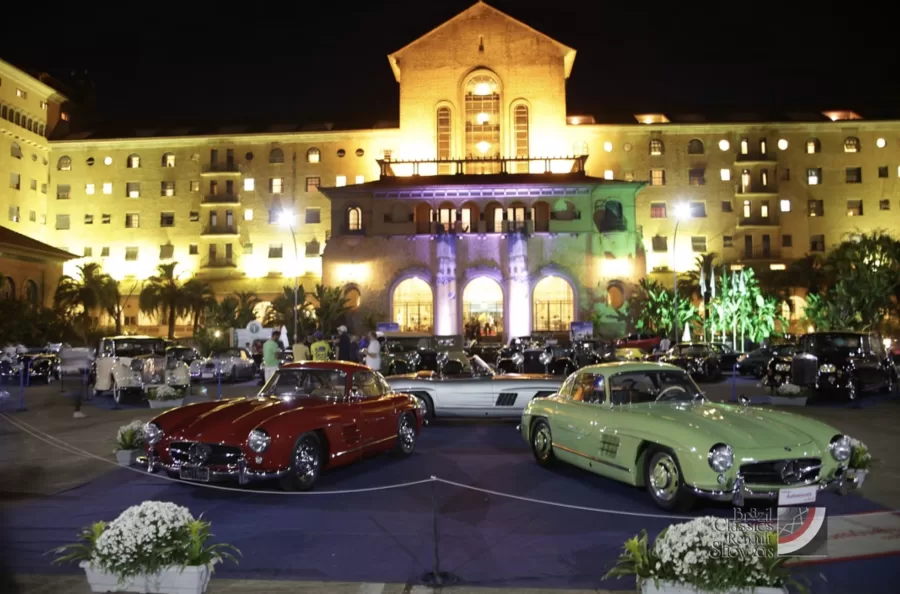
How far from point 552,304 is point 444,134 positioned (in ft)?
55.8

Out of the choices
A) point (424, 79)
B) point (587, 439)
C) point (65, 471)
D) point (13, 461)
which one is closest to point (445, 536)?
point (587, 439)

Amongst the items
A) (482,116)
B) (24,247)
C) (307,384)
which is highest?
(482,116)

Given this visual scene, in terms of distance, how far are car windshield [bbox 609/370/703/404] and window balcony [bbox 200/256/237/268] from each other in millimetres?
56533

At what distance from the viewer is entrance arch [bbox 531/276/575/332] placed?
47.8 m

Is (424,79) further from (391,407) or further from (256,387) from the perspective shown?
(391,407)

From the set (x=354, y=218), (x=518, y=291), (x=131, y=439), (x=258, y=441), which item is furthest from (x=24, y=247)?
(x=258, y=441)

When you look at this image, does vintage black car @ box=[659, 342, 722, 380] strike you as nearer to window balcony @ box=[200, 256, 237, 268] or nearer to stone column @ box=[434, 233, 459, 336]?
stone column @ box=[434, 233, 459, 336]

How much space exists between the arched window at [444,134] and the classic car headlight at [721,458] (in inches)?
1991

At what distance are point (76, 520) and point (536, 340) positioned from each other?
27.0m

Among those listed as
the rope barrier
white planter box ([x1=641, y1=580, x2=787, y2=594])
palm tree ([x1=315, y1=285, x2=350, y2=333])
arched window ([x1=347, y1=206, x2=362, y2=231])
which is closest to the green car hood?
the rope barrier

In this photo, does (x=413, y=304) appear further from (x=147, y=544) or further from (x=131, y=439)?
(x=147, y=544)

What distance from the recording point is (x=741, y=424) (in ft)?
25.6

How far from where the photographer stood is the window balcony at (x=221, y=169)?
62844 millimetres

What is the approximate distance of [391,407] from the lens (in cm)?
1096
